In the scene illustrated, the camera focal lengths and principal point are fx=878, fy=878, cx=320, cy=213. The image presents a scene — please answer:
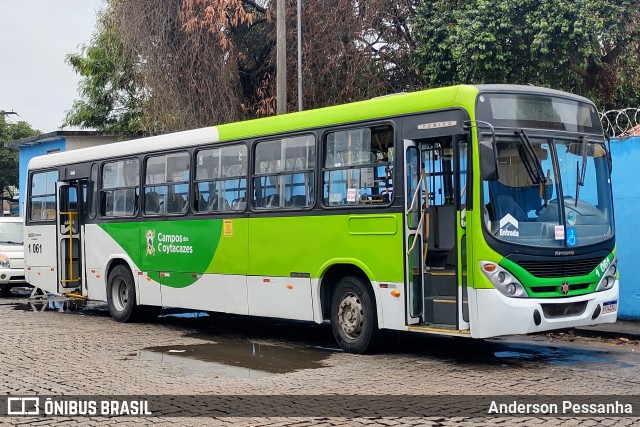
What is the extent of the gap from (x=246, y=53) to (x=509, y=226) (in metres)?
14.0

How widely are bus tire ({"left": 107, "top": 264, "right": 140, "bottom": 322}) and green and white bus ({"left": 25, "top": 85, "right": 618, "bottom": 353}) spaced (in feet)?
5.11

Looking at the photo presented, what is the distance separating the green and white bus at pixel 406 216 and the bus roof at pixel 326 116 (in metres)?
0.02

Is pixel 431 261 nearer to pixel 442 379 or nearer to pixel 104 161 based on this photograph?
pixel 442 379

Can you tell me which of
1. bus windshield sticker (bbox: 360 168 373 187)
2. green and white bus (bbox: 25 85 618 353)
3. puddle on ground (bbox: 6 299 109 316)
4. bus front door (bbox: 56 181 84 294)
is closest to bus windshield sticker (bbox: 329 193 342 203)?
green and white bus (bbox: 25 85 618 353)

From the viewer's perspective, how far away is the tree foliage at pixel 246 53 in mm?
20812

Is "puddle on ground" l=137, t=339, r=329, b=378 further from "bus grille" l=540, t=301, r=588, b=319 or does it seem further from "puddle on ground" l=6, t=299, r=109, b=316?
"puddle on ground" l=6, t=299, r=109, b=316

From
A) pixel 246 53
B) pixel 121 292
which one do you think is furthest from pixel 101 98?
pixel 121 292

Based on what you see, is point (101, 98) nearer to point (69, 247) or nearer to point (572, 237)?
point (69, 247)

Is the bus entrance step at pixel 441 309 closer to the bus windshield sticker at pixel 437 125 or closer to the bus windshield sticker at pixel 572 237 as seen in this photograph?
the bus windshield sticker at pixel 572 237

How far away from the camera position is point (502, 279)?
959 centimetres

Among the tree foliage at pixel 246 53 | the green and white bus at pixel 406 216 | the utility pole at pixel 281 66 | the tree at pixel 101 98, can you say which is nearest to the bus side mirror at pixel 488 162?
the green and white bus at pixel 406 216

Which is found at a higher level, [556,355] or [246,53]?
[246,53]

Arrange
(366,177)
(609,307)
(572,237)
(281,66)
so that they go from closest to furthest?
(572,237)
(609,307)
(366,177)
(281,66)

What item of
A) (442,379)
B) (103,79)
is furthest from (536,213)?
(103,79)
